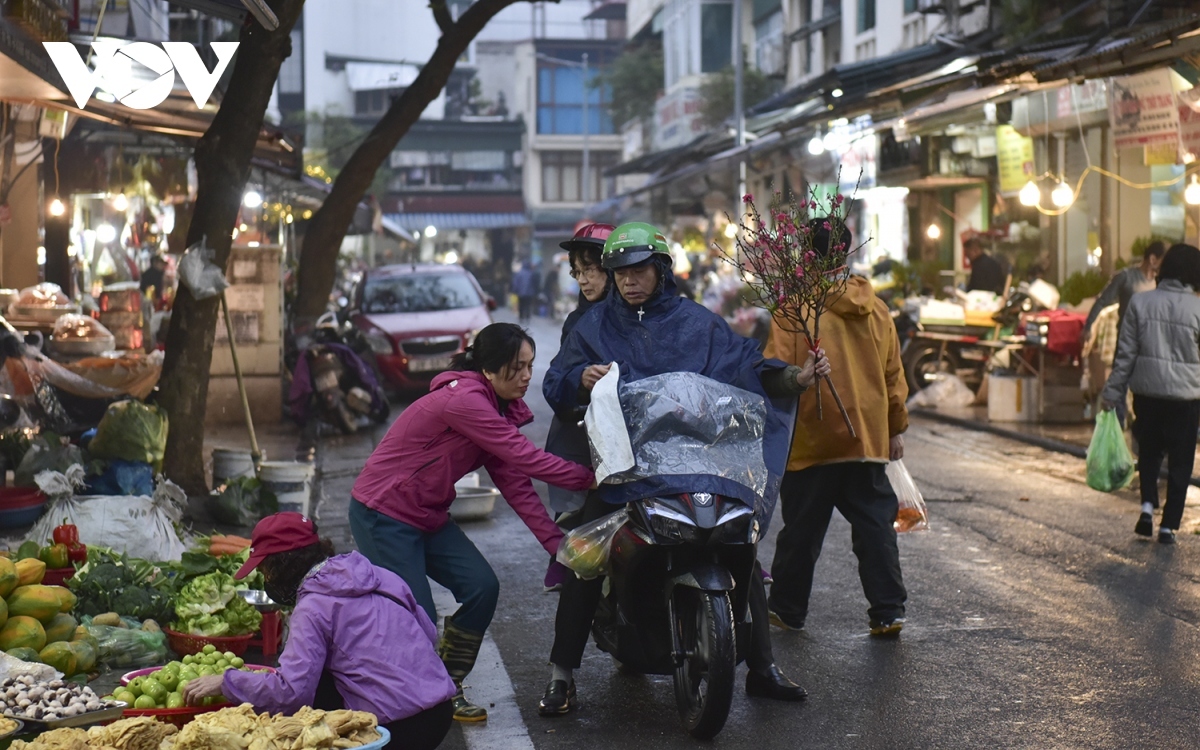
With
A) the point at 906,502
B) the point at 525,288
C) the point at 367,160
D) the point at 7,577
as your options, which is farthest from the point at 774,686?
the point at 525,288

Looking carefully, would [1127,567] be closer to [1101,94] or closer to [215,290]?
[215,290]

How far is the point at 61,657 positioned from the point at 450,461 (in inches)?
68.6

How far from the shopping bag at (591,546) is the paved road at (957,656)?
0.66 m

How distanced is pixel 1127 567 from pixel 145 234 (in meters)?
19.2

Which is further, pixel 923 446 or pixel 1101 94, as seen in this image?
pixel 1101 94

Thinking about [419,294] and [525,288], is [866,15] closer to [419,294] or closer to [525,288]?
[419,294]

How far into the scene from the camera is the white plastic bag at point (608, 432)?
4941 millimetres

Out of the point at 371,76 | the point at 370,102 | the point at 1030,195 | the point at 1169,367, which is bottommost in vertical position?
the point at 1169,367

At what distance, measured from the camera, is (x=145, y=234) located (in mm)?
23609

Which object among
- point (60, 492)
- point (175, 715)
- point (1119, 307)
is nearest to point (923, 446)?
point (1119, 307)

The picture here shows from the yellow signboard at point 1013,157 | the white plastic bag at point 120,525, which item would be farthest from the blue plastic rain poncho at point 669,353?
the yellow signboard at point 1013,157

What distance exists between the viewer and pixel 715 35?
44.1m

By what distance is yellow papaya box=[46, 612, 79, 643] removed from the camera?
5.70 meters

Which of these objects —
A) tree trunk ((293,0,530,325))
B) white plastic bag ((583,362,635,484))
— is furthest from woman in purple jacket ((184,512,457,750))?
tree trunk ((293,0,530,325))
